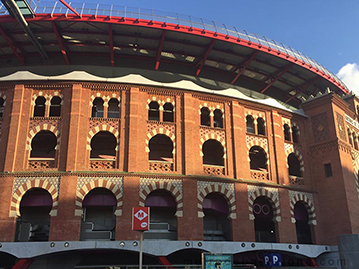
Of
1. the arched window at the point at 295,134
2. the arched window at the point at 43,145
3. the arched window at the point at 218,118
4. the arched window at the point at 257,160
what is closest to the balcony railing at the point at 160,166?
the arched window at the point at 218,118

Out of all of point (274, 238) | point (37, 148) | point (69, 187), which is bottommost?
point (274, 238)

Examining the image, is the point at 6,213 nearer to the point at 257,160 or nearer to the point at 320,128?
the point at 257,160

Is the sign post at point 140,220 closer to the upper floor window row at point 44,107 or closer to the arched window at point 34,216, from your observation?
the arched window at point 34,216

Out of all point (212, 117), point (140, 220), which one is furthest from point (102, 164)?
point (140, 220)

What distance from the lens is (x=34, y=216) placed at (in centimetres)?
2567

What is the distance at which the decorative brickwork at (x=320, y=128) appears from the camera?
101 ft

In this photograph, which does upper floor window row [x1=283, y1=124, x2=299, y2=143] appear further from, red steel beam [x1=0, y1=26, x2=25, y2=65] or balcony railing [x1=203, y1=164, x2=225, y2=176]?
red steel beam [x1=0, y1=26, x2=25, y2=65]

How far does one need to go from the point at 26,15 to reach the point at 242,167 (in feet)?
57.2

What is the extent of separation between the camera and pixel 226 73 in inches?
1177

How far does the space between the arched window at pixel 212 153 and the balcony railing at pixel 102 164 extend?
313 inches

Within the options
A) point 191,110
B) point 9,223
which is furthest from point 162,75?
point 9,223

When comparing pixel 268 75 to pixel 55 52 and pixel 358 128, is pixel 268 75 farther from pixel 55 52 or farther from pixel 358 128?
pixel 55 52

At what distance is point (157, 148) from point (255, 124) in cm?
770

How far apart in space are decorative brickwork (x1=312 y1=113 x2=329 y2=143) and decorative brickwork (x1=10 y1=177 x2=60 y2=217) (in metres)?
20.4
